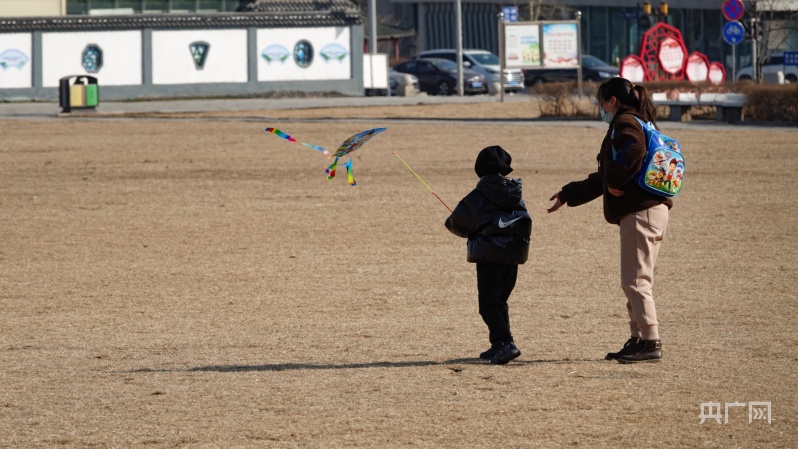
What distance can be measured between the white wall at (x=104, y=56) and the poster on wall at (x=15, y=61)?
0.57m

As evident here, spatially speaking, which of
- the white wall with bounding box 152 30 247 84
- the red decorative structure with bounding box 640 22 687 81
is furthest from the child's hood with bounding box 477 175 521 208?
the white wall with bounding box 152 30 247 84

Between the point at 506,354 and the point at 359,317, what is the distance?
199cm

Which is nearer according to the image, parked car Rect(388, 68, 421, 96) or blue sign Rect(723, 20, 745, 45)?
blue sign Rect(723, 20, 745, 45)

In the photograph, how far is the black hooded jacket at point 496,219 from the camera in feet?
24.0

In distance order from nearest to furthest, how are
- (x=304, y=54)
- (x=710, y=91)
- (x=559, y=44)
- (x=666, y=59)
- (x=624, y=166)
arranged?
(x=624, y=166)
(x=710, y=91)
(x=666, y=59)
(x=559, y=44)
(x=304, y=54)

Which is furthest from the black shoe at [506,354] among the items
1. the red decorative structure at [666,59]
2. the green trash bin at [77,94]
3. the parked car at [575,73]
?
the parked car at [575,73]

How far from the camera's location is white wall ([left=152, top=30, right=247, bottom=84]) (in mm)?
45781

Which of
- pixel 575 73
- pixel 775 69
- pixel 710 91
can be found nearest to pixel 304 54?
pixel 575 73

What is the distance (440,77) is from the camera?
47.3 m

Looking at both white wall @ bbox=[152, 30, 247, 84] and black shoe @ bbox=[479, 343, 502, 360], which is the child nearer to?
black shoe @ bbox=[479, 343, 502, 360]

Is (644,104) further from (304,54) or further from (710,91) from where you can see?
(304,54)

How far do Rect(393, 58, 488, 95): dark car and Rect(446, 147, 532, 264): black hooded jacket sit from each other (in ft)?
130

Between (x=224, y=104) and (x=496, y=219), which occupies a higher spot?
(x=224, y=104)

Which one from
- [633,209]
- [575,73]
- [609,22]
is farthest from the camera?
[609,22]
